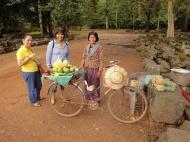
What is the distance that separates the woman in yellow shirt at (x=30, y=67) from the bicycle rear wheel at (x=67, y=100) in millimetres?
513

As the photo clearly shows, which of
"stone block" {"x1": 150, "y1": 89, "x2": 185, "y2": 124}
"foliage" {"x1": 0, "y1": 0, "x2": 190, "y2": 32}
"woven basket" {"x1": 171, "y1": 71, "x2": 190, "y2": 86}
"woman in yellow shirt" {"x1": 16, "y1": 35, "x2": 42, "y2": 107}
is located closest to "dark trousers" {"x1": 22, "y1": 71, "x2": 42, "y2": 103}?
"woman in yellow shirt" {"x1": 16, "y1": 35, "x2": 42, "y2": 107}

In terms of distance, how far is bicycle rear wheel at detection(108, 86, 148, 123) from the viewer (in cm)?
551

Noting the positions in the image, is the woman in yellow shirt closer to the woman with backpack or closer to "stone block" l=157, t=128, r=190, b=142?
the woman with backpack

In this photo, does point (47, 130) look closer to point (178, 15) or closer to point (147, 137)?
point (147, 137)

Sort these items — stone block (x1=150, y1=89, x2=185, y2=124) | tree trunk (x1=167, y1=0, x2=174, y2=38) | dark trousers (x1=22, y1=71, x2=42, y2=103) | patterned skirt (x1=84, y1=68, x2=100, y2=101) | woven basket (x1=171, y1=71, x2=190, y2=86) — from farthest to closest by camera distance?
tree trunk (x1=167, y1=0, x2=174, y2=38) < dark trousers (x1=22, y1=71, x2=42, y2=103) < patterned skirt (x1=84, y1=68, x2=100, y2=101) < woven basket (x1=171, y1=71, x2=190, y2=86) < stone block (x1=150, y1=89, x2=185, y2=124)

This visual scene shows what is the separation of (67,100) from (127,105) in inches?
56.5

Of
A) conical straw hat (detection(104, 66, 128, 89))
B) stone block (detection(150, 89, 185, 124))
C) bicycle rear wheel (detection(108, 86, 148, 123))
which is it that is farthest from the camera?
bicycle rear wheel (detection(108, 86, 148, 123))

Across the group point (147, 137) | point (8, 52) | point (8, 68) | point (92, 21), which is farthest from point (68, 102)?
point (92, 21)

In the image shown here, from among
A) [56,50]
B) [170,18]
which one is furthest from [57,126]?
[170,18]

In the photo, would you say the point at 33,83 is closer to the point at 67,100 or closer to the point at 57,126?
the point at 67,100

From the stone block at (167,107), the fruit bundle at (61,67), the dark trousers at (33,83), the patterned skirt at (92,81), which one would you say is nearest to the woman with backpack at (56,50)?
the fruit bundle at (61,67)

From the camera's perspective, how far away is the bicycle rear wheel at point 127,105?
18.1ft

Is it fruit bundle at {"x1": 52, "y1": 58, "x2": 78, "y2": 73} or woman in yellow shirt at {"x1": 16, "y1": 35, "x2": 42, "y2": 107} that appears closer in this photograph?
fruit bundle at {"x1": 52, "y1": 58, "x2": 78, "y2": 73}

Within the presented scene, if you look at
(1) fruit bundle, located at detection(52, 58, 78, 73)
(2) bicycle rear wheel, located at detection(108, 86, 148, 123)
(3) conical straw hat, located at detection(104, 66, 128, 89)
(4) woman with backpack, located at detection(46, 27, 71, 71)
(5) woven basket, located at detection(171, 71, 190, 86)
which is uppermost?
(4) woman with backpack, located at detection(46, 27, 71, 71)
